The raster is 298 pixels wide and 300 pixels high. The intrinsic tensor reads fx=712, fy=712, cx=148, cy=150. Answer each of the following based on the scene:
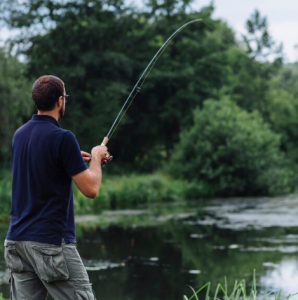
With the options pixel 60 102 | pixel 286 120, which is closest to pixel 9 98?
pixel 60 102

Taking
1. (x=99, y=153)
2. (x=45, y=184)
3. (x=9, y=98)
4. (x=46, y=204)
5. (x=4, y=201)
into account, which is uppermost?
(x=9, y=98)

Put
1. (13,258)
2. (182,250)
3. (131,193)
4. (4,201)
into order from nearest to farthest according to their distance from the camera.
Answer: (13,258)
(182,250)
(4,201)
(131,193)

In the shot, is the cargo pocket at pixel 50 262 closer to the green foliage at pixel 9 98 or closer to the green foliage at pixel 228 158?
the green foliage at pixel 9 98

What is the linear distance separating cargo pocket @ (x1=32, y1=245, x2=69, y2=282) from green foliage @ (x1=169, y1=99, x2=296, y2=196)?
27488 millimetres

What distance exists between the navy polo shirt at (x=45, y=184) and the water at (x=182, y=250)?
555 centimetres

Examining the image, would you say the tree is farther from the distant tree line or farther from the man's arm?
the man's arm

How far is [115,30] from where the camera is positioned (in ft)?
130

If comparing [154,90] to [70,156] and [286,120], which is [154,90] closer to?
[286,120]

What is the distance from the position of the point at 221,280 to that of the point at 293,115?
40.6m

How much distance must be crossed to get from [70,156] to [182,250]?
10401mm

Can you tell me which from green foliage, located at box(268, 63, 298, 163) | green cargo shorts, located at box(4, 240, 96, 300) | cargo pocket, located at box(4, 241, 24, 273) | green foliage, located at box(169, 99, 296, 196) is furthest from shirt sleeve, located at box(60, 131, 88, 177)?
green foliage, located at box(268, 63, 298, 163)

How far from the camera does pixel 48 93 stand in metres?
3.73

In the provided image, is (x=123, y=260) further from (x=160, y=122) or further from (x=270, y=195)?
(x=160, y=122)

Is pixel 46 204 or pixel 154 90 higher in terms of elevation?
pixel 154 90
